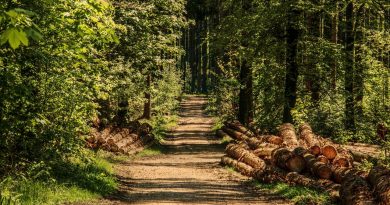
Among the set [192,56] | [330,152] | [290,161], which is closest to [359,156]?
[330,152]

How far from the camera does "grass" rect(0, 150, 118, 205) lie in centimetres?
904

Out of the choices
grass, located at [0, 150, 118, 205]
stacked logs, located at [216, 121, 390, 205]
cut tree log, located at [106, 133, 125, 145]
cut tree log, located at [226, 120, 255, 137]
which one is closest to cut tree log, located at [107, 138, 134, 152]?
cut tree log, located at [106, 133, 125, 145]

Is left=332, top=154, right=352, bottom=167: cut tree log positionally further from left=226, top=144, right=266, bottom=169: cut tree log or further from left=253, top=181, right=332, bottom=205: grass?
left=226, top=144, right=266, bottom=169: cut tree log

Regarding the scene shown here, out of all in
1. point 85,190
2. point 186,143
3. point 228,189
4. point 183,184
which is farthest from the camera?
point 186,143

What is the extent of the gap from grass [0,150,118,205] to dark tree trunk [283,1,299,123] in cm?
880

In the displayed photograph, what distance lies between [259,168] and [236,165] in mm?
1935

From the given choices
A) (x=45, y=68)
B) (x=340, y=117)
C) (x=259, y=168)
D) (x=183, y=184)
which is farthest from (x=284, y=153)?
(x=340, y=117)

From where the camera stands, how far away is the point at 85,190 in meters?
11.9

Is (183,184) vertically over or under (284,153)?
under

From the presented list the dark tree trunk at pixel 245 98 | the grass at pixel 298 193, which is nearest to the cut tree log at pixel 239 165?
the grass at pixel 298 193

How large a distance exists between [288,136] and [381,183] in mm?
8638

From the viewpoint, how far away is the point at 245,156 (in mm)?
17469

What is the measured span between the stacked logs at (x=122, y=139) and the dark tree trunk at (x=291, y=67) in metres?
7.62

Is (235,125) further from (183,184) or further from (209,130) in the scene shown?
(183,184)
